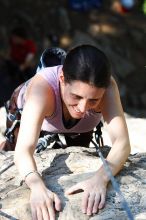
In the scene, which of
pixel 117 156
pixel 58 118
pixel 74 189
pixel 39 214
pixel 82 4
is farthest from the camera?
pixel 82 4

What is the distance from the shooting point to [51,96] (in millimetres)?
2736

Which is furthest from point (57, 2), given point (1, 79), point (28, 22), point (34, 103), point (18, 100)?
point (34, 103)

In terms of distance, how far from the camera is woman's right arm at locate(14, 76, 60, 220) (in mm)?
2270

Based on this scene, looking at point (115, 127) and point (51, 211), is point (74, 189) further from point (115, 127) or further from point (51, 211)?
point (115, 127)

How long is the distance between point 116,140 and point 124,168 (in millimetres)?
139

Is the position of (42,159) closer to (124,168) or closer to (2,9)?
(124,168)

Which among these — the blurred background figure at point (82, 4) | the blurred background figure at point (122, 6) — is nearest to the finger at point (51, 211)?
the blurred background figure at point (82, 4)

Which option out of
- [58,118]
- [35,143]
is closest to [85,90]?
[35,143]

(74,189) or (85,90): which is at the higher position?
(85,90)

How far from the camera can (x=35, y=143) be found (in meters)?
2.57

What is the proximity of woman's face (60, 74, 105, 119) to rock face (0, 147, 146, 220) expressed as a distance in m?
0.29

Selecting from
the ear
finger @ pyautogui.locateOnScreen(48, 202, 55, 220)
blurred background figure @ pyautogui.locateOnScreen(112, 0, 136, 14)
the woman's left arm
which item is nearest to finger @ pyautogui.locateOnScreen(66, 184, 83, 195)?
finger @ pyautogui.locateOnScreen(48, 202, 55, 220)

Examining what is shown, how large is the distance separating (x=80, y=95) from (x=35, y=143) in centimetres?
30

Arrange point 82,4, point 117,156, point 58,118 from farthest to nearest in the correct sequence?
1. point 82,4
2. point 58,118
3. point 117,156
